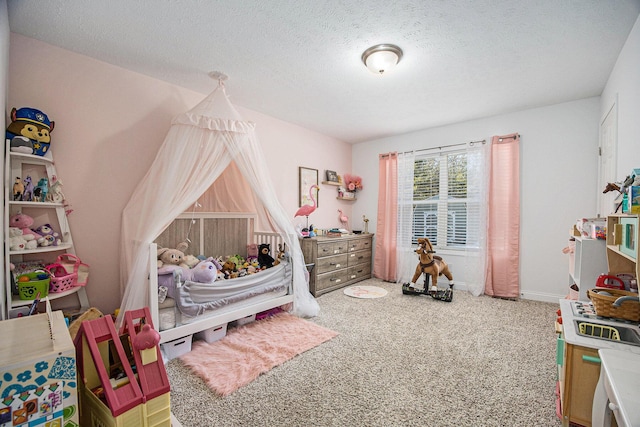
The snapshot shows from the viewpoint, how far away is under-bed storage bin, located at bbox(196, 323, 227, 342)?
2.45 meters

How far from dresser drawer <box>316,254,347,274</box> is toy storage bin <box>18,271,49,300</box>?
8.65 feet

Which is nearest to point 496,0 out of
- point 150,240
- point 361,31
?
point 361,31

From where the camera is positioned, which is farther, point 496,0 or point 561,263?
point 561,263

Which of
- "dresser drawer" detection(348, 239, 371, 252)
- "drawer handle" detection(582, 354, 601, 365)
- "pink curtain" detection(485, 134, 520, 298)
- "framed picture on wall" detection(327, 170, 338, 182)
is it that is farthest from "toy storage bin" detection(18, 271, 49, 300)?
"pink curtain" detection(485, 134, 520, 298)

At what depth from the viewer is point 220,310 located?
2475 mm

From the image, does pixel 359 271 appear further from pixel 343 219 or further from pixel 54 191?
pixel 54 191

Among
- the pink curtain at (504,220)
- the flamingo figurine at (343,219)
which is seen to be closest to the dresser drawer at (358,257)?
the flamingo figurine at (343,219)

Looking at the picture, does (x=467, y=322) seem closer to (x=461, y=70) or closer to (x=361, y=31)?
(x=461, y=70)

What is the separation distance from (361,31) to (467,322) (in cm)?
289

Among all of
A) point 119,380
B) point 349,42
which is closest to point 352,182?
point 349,42

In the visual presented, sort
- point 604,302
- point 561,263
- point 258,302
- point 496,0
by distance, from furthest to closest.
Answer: point 561,263, point 258,302, point 496,0, point 604,302

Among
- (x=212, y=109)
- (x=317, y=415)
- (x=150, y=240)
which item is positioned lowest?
(x=317, y=415)

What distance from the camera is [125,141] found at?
8.59ft

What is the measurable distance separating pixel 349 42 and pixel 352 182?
120 inches
